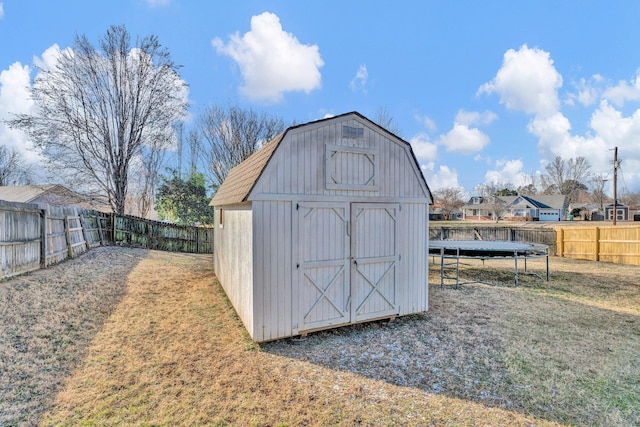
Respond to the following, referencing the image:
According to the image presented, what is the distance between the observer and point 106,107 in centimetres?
1767

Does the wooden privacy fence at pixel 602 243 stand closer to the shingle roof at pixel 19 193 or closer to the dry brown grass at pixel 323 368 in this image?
the dry brown grass at pixel 323 368

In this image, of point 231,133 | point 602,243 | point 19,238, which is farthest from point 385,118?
point 19,238

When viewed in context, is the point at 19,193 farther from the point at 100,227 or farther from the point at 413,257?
the point at 413,257

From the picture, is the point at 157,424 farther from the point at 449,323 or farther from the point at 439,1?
the point at 439,1

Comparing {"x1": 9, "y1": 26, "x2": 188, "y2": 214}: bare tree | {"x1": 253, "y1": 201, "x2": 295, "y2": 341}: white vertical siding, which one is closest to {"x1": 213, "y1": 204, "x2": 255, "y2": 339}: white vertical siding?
{"x1": 253, "y1": 201, "x2": 295, "y2": 341}: white vertical siding

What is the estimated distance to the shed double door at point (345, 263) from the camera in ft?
16.2

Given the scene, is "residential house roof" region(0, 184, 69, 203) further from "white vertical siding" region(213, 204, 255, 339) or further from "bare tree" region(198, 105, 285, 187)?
"white vertical siding" region(213, 204, 255, 339)

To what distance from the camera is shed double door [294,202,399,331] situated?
16.2 feet

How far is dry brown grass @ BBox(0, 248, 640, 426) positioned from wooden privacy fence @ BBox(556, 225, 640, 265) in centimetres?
809

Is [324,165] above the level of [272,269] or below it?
above

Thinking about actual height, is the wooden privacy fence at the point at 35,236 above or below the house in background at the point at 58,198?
below

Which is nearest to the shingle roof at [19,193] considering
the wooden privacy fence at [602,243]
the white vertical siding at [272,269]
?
the white vertical siding at [272,269]

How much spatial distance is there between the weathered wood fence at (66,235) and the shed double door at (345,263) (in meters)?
6.26

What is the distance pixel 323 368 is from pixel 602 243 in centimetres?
1574
